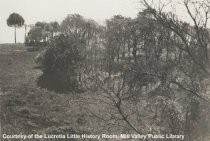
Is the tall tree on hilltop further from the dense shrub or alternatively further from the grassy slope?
the dense shrub

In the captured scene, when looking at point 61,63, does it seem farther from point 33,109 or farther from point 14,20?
point 14,20

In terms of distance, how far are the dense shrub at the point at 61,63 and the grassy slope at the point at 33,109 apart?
1627 mm

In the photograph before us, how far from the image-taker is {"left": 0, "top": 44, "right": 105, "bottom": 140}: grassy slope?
68.5 ft

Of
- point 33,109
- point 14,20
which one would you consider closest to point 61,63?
point 33,109

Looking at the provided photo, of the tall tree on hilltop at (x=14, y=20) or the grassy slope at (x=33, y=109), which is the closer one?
the grassy slope at (x=33, y=109)

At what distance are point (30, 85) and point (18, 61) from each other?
13631mm

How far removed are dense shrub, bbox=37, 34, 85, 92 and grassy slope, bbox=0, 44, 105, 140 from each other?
1627 mm

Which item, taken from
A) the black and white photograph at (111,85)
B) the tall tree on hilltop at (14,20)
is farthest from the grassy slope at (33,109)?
the tall tree on hilltop at (14,20)

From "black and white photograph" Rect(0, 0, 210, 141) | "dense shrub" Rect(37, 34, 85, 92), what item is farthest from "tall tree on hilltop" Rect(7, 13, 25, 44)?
"dense shrub" Rect(37, 34, 85, 92)

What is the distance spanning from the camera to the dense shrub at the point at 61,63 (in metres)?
33.9

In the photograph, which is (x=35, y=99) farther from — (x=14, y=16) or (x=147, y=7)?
(x=14, y=16)

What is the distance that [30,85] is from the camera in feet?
107

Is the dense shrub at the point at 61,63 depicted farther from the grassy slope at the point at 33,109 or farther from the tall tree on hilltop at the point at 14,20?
the tall tree on hilltop at the point at 14,20

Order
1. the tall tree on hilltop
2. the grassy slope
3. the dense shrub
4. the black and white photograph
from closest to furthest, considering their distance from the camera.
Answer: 1. the black and white photograph
2. the grassy slope
3. the dense shrub
4. the tall tree on hilltop
